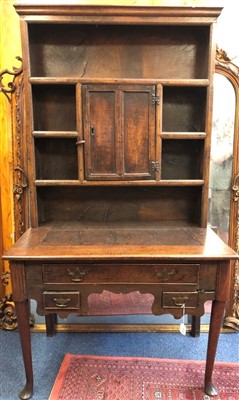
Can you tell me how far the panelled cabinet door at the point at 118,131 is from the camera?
5.41 ft

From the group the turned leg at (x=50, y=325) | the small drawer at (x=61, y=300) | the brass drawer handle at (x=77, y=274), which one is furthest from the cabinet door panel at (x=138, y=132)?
the turned leg at (x=50, y=325)

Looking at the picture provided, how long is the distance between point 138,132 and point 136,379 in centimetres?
139

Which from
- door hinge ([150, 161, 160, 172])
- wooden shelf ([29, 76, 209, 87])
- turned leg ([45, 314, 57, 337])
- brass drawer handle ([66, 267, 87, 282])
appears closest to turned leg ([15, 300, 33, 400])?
brass drawer handle ([66, 267, 87, 282])

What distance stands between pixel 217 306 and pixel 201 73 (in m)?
1.28

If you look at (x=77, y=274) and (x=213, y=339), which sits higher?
(x=77, y=274)

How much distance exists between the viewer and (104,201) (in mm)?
1900

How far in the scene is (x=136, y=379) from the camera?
5.47 ft

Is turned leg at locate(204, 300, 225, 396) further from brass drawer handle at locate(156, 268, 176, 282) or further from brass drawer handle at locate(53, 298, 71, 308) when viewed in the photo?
brass drawer handle at locate(53, 298, 71, 308)

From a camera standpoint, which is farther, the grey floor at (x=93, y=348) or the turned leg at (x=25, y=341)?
the grey floor at (x=93, y=348)

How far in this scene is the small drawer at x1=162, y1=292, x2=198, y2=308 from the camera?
143 centimetres

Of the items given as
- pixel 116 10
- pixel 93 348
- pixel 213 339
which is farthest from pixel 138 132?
pixel 93 348

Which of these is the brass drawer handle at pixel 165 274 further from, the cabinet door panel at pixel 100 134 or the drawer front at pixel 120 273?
the cabinet door panel at pixel 100 134

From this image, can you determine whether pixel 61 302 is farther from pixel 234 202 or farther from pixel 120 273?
pixel 234 202

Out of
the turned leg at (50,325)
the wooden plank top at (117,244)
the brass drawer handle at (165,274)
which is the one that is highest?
the wooden plank top at (117,244)
